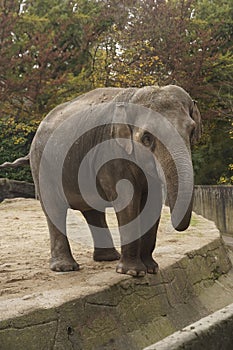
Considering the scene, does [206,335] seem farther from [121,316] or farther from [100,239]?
[100,239]

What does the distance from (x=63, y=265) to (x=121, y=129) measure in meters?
1.33

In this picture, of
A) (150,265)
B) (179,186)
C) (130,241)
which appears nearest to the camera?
(179,186)

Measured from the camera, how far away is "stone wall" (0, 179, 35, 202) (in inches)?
519

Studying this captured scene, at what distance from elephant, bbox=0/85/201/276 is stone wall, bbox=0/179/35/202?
340 inches

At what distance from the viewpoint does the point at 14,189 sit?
13.6 m

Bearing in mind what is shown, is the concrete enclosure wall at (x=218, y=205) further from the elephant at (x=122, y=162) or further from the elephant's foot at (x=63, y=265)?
the elephant's foot at (x=63, y=265)

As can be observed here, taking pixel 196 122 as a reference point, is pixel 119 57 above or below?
above

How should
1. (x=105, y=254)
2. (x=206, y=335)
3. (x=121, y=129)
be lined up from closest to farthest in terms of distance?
(x=206, y=335) < (x=121, y=129) < (x=105, y=254)

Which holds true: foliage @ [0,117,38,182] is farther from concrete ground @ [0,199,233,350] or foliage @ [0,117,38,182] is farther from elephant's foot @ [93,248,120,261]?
elephant's foot @ [93,248,120,261]

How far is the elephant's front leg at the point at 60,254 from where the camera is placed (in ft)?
14.6

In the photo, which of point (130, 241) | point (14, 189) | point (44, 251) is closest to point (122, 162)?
point (130, 241)

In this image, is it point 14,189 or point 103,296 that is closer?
point 103,296

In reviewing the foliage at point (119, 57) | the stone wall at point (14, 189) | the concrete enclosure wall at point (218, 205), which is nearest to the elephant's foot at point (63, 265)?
the concrete enclosure wall at point (218, 205)

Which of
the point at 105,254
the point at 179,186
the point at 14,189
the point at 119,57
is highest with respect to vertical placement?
the point at 119,57
